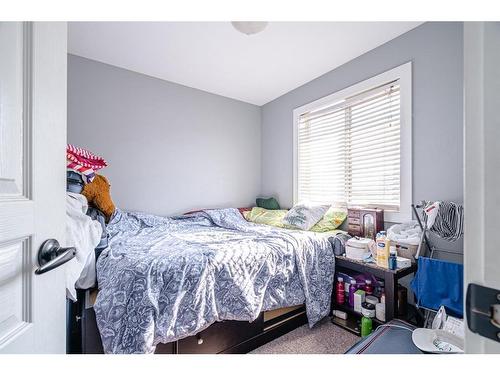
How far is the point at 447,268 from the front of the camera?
4.58 feet

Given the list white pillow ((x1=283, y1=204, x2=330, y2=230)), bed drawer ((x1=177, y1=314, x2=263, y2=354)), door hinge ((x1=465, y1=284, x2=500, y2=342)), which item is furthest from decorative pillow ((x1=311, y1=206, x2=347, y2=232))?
door hinge ((x1=465, y1=284, x2=500, y2=342))

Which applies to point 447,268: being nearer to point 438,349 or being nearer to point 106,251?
point 438,349

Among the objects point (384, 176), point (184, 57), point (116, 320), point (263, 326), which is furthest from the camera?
point (184, 57)

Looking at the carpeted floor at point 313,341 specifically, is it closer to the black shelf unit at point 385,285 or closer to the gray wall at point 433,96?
the black shelf unit at point 385,285

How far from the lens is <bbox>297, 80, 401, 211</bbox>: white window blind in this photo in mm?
2061

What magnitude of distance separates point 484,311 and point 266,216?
2485mm

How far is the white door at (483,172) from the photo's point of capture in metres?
0.32

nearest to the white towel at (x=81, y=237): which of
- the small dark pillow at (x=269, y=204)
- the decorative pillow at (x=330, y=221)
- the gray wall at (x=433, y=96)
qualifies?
the decorative pillow at (x=330, y=221)

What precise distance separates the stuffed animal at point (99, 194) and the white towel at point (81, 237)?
0.14 m

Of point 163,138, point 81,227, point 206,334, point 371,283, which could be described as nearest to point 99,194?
point 81,227

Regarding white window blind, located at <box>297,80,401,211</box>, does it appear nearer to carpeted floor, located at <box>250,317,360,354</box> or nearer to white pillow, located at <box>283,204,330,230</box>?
white pillow, located at <box>283,204,330,230</box>

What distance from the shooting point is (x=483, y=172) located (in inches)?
13.1
